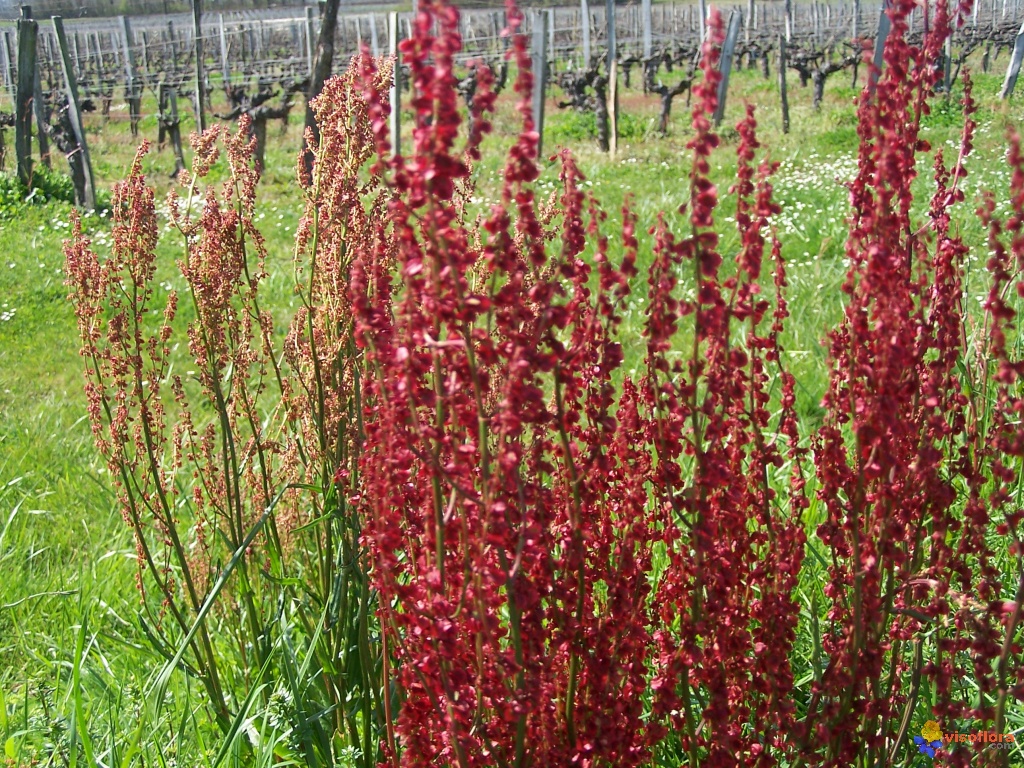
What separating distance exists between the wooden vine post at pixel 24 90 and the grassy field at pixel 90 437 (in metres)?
0.64

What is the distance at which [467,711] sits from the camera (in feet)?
4.68

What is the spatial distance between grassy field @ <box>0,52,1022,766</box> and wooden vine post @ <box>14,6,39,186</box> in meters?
0.64

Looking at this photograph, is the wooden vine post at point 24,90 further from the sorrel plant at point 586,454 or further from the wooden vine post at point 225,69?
the sorrel plant at point 586,454

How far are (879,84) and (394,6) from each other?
43.6 metres

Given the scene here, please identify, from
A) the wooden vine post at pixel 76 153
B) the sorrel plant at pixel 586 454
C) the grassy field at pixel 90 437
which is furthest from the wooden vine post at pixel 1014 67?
the sorrel plant at pixel 586 454

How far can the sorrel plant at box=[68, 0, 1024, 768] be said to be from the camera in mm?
1302

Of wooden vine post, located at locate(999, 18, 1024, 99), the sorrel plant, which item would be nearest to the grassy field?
the sorrel plant

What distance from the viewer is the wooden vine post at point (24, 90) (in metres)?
11.3

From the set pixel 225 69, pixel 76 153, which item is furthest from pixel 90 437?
pixel 225 69

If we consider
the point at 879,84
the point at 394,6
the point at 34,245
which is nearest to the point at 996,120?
the point at 34,245

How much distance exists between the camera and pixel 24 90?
38.8ft

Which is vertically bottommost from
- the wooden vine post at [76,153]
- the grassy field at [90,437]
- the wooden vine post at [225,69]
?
the grassy field at [90,437]

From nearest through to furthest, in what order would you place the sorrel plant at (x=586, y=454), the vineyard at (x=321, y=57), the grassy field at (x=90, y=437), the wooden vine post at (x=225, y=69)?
1. the sorrel plant at (x=586, y=454)
2. the grassy field at (x=90, y=437)
3. the vineyard at (x=321, y=57)
4. the wooden vine post at (x=225, y=69)

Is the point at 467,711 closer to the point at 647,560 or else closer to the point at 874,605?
the point at 647,560
